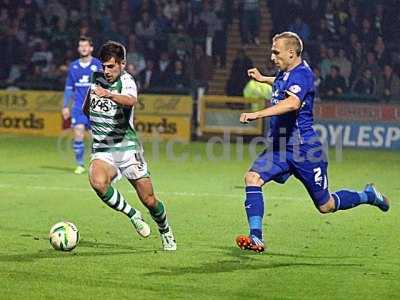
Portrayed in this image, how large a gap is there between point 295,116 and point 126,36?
685 inches

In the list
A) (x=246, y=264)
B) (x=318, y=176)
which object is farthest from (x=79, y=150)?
(x=246, y=264)

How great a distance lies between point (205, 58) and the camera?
2567 cm

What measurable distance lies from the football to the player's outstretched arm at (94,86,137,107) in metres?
1.24

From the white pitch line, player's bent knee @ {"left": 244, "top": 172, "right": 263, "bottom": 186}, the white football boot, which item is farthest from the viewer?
the white pitch line

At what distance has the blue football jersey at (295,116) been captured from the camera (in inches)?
380

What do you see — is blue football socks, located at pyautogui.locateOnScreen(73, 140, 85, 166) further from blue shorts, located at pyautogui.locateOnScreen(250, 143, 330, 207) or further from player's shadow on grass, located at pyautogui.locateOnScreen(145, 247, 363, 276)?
blue shorts, located at pyautogui.locateOnScreen(250, 143, 330, 207)

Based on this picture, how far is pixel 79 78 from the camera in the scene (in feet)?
58.2

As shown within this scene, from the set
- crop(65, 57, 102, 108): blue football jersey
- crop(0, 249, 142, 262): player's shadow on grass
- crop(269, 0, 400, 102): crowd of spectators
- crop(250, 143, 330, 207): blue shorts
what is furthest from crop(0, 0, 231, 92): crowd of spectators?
crop(250, 143, 330, 207): blue shorts

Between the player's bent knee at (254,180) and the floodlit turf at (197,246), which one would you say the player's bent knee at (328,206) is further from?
the player's bent knee at (254,180)

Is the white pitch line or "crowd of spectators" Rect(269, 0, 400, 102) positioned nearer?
the white pitch line

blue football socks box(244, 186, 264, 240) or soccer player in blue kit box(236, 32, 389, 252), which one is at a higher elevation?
soccer player in blue kit box(236, 32, 389, 252)

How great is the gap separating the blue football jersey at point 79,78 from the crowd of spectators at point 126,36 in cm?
724

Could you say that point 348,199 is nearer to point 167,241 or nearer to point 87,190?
point 167,241

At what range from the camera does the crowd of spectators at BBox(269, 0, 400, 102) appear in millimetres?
23672
